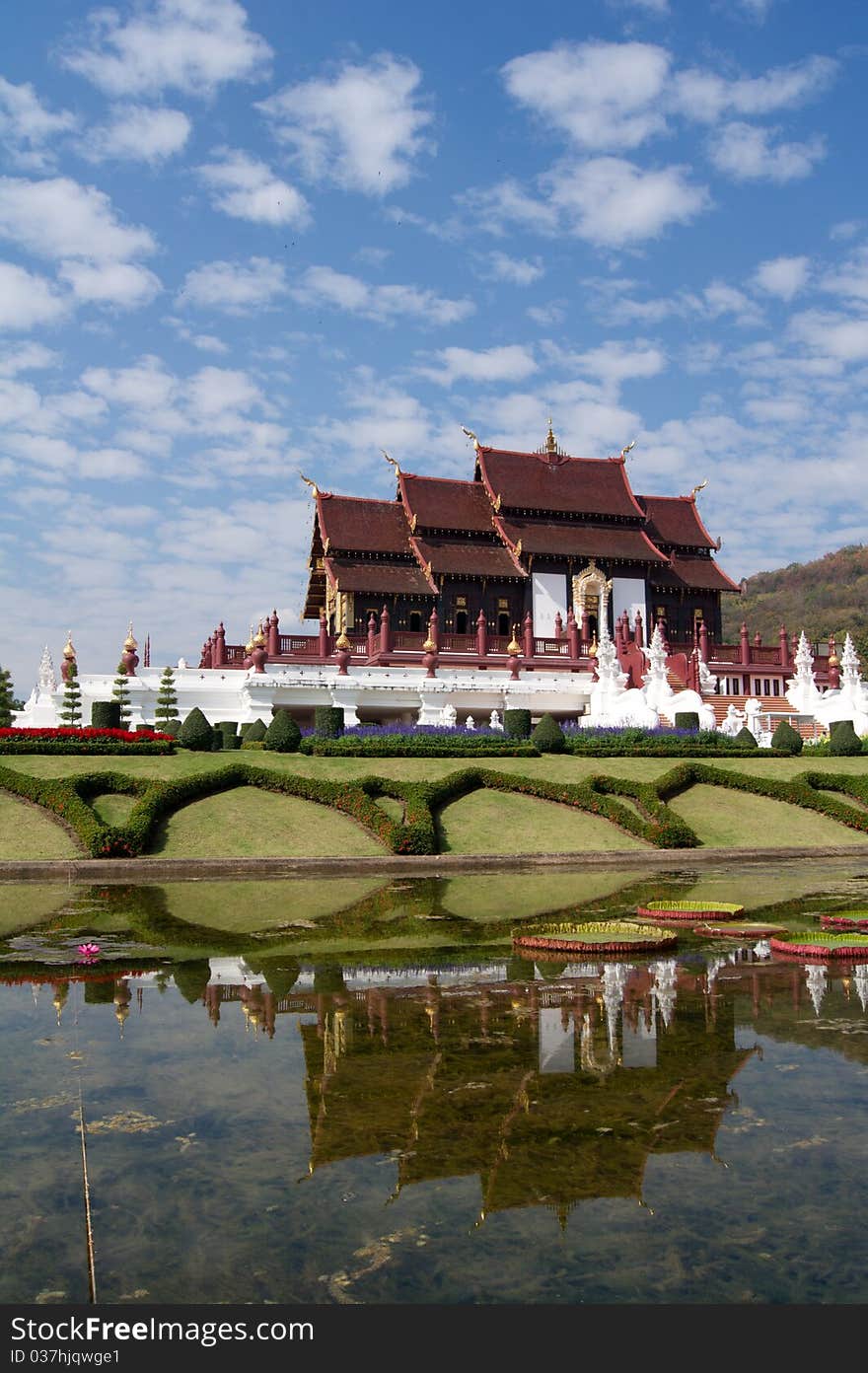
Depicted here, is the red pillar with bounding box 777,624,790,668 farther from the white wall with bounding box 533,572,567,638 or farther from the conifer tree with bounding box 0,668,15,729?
the conifer tree with bounding box 0,668,15,729

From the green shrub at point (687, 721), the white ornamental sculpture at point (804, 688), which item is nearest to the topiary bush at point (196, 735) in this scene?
the green shrub at point (687, 721)

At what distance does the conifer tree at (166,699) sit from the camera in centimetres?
Answer: 3039

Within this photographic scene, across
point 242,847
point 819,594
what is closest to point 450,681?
point 242,847

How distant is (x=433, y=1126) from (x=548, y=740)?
22012mm

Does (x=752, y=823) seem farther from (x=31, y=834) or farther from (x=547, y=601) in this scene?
(x=547, y=601)

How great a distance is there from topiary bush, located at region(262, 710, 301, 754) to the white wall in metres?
20.9

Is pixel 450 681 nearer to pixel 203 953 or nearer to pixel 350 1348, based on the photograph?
pixel 203 953

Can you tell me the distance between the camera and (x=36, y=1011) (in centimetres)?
780

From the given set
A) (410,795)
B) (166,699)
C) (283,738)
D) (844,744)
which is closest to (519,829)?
(410,795)

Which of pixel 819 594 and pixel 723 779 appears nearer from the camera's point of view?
pixel 723 779

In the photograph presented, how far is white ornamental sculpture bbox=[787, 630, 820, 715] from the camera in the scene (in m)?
35.6

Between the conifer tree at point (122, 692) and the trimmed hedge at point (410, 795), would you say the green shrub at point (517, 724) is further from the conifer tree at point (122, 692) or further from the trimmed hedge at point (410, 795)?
the conifer tree at point (122, 692)

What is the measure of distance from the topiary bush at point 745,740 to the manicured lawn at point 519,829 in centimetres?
901

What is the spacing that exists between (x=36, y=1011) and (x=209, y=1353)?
5063 mm
